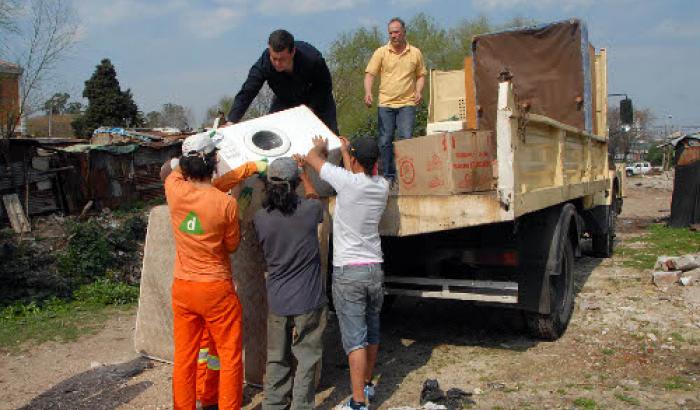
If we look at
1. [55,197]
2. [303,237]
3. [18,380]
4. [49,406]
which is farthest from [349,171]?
[55,197]

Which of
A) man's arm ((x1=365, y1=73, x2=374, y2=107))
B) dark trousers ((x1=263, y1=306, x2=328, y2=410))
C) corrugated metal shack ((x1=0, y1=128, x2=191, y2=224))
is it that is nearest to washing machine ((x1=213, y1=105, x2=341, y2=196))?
dark trousers ((x1=263, y1=306, x2=328, y2=410))

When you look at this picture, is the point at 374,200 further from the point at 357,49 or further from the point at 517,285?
the point at 357,49

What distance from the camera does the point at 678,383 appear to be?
386 centimetres

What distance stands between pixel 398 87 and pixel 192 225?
117 inches

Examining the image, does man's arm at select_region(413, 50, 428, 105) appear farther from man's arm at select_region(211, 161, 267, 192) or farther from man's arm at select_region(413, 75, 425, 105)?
man's arm at select_region(211, 161, 267, 192)

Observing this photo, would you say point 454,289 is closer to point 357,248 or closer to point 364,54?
point 357,248

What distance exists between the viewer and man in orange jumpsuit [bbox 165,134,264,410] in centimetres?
326

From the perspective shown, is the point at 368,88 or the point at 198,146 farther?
the point at 368,88

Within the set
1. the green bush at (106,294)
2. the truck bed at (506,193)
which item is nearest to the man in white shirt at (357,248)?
the truck bed at (506,193)

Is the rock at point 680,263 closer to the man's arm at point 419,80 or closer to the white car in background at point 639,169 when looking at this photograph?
the man's arm at point 419,80

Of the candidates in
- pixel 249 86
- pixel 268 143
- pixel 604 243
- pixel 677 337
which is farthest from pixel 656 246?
pixel 268 143

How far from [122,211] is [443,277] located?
11.7 meters

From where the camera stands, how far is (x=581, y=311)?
18.4 ft

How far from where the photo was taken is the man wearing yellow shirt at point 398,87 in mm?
5648
